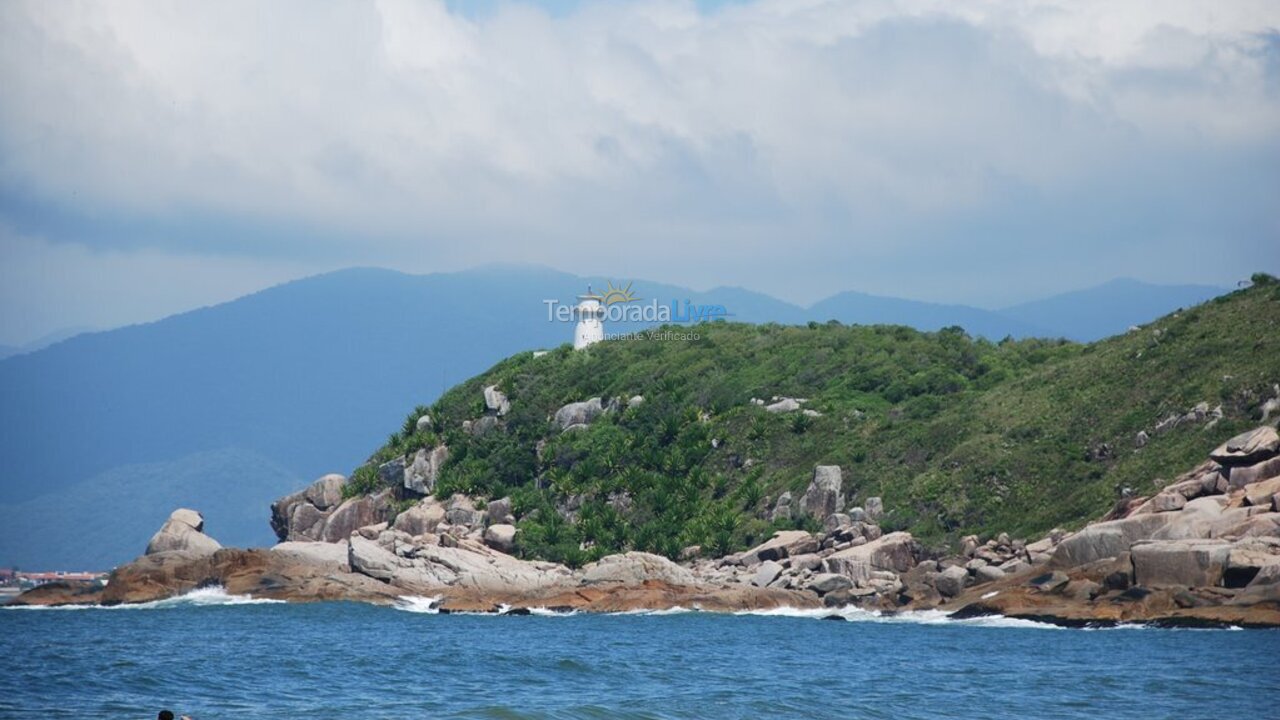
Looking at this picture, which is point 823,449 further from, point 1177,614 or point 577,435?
point 1177,614

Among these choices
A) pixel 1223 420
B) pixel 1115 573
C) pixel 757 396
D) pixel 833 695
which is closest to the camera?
pixel 833 695

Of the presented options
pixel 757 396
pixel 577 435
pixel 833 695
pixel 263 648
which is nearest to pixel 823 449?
pixel 757 396

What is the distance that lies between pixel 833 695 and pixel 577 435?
170 ft

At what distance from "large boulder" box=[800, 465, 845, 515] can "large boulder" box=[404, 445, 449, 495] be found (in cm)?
2244

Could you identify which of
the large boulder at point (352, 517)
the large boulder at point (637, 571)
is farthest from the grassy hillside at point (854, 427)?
the large boulder at point (637, 571)

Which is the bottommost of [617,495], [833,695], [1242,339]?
[833,695]

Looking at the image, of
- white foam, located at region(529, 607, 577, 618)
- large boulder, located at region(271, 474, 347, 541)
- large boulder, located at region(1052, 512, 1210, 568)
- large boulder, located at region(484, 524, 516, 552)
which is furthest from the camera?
large boulder, located at region(271, 474, 347, 541)

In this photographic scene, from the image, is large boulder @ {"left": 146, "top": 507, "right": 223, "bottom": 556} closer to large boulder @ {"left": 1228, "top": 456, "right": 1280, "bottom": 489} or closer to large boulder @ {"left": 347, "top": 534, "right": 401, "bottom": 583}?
large boulder @ {"left": 347, "top": 534, "right": 401, "bottom": 583}

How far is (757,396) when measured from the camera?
86.4 metres

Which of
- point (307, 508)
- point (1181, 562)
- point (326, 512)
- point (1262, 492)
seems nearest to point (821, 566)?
point (1262, 492)

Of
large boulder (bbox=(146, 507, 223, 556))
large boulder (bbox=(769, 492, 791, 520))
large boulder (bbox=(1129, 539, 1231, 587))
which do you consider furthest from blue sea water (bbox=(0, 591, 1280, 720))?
large boulder (bbox=(146, 507, 223, 556))

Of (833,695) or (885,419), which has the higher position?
(885,419)

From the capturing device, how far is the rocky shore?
48.5 meters

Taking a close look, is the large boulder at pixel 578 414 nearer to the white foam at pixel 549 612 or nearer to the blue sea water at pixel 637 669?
the white foam at pixel 549 612
